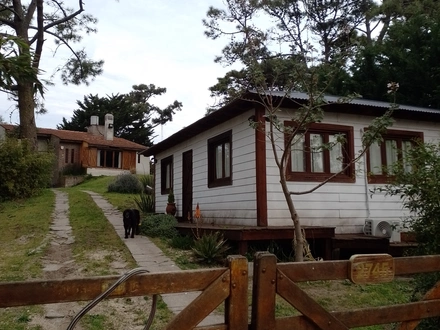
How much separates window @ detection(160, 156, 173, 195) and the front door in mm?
1414

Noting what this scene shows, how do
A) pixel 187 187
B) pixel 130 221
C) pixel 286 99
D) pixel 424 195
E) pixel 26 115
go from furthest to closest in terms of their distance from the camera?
pixel 26 115 < pixel 187 187 < pixel 130 221 < pixel 286 99 < pixel 424 195

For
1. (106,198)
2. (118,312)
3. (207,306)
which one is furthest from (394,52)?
(207,306)

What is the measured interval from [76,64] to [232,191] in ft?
51.2

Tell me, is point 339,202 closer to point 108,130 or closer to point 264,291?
point 264,291

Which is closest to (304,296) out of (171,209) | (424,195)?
(424,195)

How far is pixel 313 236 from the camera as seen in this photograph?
794cm

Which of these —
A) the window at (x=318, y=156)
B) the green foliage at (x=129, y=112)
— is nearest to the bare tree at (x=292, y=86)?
the window at (x=318, y=156)

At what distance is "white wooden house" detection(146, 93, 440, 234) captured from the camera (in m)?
8.53

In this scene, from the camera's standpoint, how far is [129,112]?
4159cm

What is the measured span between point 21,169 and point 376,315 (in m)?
17.3

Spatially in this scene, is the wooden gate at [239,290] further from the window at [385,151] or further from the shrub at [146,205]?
the shrub at [146,205]

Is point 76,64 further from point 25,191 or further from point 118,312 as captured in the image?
point 118,312

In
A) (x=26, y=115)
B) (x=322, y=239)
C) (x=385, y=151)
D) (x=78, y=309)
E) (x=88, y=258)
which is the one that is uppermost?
(x=26, y=115)

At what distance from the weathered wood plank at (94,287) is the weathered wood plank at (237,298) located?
0.08 m
